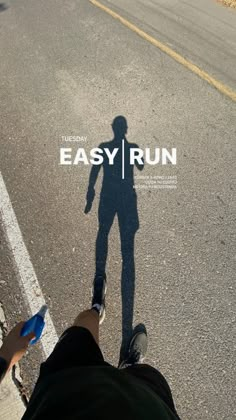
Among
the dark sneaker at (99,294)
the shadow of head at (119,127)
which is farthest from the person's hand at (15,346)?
the shadow of head at (119,127)

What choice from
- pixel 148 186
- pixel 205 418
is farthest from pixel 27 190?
pixel 205 418

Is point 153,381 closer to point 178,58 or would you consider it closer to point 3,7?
point 178,58

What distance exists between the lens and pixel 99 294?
133 inches

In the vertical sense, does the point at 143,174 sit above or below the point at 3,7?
below

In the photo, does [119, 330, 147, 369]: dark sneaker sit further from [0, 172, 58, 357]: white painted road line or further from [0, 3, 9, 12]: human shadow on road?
[0, 3, 9, 12]: human shadow on road

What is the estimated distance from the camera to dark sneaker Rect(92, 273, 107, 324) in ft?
10.7

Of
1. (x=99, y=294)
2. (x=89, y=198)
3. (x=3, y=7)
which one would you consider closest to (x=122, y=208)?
(x=89, y=198)

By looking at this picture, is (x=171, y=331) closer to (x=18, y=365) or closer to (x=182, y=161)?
(x=18, y=365)

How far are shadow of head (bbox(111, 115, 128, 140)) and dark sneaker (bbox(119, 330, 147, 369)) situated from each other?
2461 mm

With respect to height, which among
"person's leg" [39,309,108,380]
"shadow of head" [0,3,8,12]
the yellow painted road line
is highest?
"shadow of head" [0,3,8,12]

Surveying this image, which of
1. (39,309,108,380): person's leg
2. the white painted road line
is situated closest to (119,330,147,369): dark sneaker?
the white painted road line

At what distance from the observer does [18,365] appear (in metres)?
3.07

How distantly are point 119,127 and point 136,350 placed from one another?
277cm

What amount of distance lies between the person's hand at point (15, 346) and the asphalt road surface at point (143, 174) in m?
0.30
